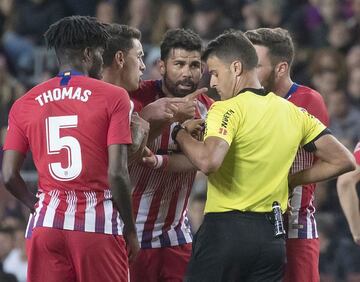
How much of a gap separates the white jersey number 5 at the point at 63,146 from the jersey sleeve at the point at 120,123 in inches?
7.6

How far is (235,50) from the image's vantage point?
639cm

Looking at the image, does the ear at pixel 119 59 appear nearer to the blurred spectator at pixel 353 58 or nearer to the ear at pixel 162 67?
the ear at pixel 162 67

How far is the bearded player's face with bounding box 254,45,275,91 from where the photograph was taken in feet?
24.0

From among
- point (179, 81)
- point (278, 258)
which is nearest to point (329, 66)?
point (179, 81)

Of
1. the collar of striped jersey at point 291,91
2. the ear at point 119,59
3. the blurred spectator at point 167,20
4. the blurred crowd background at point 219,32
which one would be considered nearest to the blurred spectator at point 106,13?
Result: the blurred crowd background at point 219,32

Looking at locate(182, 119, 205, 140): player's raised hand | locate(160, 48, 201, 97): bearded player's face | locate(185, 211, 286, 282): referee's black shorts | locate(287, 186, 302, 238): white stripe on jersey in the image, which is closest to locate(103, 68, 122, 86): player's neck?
locate(160, 48, 201, 97): bearded player's face

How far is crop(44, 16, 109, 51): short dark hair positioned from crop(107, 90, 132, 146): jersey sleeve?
14.5 inches

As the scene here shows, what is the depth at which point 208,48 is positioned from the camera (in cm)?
649

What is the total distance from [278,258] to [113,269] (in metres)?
0.95

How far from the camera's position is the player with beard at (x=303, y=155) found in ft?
23.7

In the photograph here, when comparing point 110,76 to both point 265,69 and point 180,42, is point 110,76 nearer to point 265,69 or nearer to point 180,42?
point 180,42

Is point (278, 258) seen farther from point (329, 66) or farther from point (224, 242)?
point (329, 66)

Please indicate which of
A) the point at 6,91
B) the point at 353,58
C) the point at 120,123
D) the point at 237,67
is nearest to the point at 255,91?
the point at 237,67

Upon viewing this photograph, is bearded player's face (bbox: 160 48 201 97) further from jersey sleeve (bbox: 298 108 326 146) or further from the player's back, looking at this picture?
the player's back
